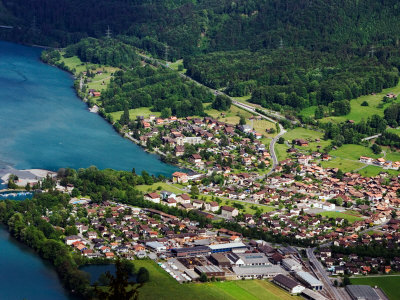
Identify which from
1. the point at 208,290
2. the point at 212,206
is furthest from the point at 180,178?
the point at 208,290

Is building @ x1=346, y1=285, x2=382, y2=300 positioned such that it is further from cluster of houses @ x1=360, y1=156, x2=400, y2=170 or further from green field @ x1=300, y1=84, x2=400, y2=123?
green field @ x1=300, y1=84, x2=400, y2=123

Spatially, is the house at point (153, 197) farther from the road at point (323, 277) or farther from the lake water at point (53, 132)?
the road at point (323, 277)

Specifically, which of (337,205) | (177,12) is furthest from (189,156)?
(177,12)

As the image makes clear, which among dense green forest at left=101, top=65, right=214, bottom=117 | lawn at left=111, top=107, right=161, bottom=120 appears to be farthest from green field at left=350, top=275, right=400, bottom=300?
lawn at left=111, top=107, right=161, bottom=120

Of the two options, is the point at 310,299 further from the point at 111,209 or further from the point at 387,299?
the point at 111,209

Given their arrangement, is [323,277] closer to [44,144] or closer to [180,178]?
[180,178]
